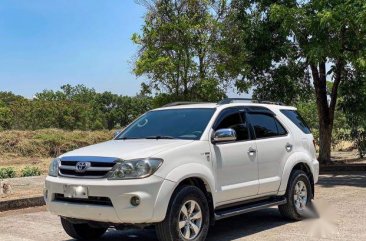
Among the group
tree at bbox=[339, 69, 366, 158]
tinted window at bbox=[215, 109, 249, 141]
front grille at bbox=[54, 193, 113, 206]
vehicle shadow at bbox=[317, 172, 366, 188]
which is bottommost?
vehicle shadow at bbox=[317, 172, 366, 188]

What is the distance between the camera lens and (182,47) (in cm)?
1515

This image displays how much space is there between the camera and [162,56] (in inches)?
604

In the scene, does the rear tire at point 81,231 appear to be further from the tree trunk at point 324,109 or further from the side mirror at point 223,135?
the tree trunk at point 324,109

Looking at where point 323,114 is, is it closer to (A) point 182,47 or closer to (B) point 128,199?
(A) point 182,47

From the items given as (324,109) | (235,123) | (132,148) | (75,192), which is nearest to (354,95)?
(324,109)

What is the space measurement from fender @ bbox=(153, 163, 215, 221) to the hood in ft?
1.02

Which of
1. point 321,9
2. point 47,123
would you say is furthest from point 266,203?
point 47,123

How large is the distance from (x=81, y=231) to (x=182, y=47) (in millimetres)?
8837

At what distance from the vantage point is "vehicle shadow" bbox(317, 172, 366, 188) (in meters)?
13.0

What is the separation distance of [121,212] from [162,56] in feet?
32.5

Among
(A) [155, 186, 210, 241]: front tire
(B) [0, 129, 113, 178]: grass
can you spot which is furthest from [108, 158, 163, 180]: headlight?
(B) [0, 129, 113, 178]: grass

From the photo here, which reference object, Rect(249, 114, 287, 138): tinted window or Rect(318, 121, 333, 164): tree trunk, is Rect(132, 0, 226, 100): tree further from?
Rect(249, 114, 287, 138): tinted window

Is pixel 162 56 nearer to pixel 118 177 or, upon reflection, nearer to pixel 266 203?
pixel 266 203

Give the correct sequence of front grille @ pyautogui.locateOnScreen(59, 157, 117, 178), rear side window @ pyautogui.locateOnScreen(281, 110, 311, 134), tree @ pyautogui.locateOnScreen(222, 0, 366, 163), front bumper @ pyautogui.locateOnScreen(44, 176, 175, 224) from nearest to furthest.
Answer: front bumper @ pyautogui.locateOnScreen(44, 176, 175, 224) → front grille @ pyautogui.locateOnScreen(59, 157, 117, 178) → rear side window @ pyautogui.locateOnScreen(281, 110, 311, 134) → tree @ pyautogui.locateOnScreen(222, 0, 366, 163)
